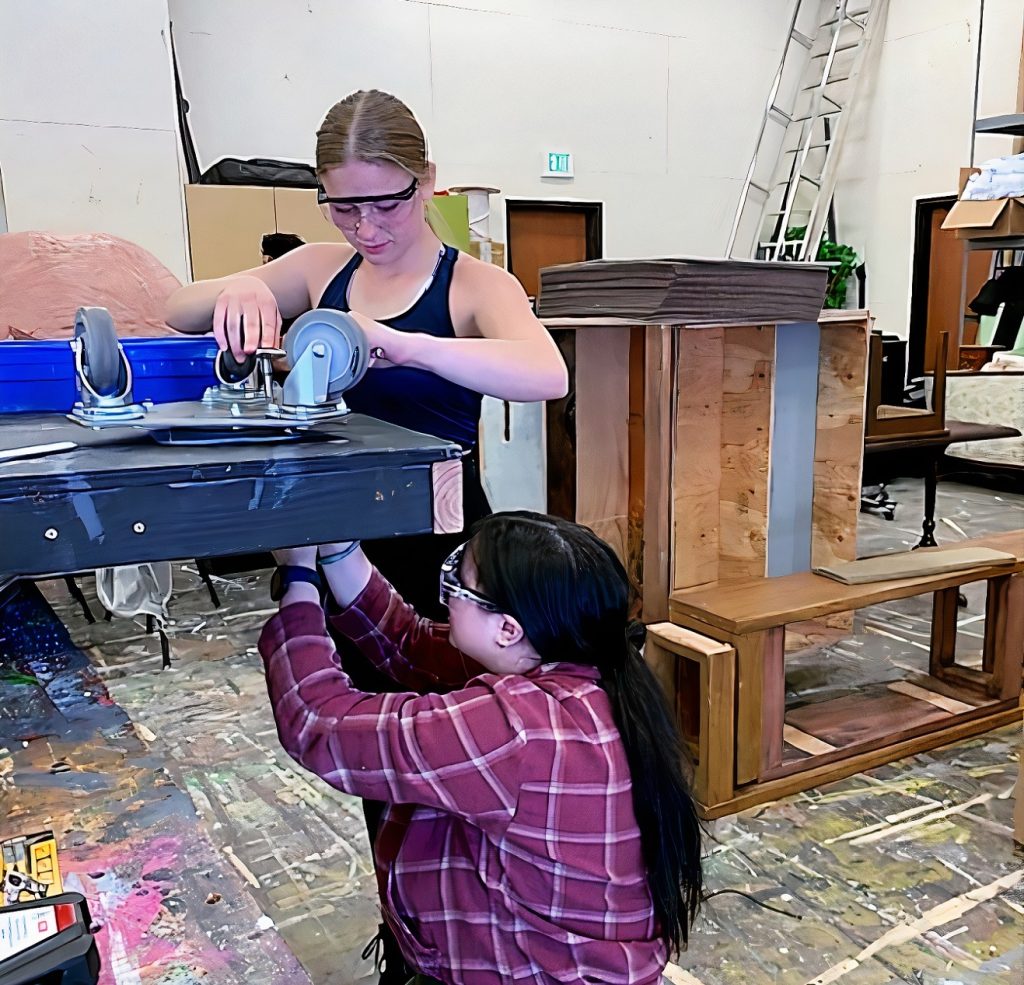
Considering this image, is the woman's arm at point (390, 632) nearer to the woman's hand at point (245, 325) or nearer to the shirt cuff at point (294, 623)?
the shirt cuff at point (294, 623)

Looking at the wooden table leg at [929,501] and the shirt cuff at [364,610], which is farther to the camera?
the wooden table leg at [929,501]

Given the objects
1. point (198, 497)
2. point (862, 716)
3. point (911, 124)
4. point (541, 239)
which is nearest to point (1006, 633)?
point (862, 716)

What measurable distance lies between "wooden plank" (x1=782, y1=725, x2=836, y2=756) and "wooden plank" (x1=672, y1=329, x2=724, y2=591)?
502 mm

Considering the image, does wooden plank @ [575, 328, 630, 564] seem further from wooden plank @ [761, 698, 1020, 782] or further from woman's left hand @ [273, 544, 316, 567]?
woman's left hand @ [273, 544, 316, 567]

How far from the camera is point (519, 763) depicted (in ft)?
2.93

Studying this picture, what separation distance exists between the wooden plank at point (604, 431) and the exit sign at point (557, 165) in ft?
14.2

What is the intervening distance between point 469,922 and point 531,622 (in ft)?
1.06

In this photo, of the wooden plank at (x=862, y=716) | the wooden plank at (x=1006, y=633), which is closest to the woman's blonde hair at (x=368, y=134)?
the wooden plank at (x=862, y=716)

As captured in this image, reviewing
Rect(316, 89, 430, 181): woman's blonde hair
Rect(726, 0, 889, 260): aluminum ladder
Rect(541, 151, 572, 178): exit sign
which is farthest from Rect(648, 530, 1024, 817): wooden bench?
Rect(726, 0, 889, 260): aluminum ladder

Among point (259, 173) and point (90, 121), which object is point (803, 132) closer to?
point (259, 173)

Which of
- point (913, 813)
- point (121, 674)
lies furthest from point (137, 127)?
point (913, 813)

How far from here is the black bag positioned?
4.80 m

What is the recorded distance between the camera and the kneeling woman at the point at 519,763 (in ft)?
2.91

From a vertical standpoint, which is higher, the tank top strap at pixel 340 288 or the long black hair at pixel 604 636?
the tank top strap at pixel 340 288
